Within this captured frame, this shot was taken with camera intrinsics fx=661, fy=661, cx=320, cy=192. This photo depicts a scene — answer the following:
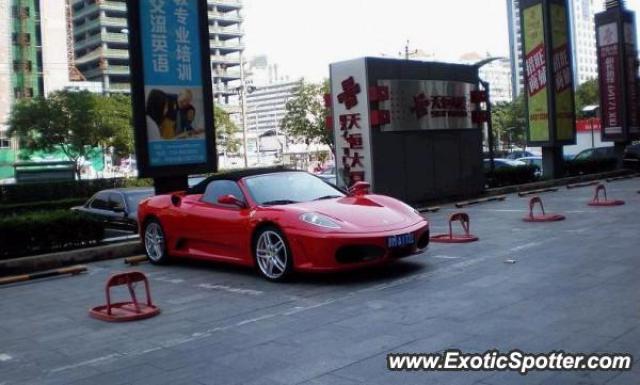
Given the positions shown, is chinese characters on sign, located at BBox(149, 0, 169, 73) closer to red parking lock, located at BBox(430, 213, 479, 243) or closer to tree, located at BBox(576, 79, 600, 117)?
red parking lock, located at BBox(430, 213, 479, 243)

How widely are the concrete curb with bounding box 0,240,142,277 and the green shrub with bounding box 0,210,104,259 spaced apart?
0.24 m

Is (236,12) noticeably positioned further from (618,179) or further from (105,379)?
(105,379)

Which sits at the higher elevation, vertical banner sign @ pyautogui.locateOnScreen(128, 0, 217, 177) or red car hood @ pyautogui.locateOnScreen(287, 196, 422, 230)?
vertical banner sign @ pyautogui.locateOnScreen(128, 0, 217, 177)

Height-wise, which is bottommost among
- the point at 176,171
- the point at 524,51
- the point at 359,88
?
the point at 176,171

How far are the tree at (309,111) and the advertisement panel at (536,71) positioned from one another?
94.4 ft

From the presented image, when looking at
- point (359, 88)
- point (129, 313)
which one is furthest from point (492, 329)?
point (359, 88)

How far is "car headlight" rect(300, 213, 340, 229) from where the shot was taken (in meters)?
7.05

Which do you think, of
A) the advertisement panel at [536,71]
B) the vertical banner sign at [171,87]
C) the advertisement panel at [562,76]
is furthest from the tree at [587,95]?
the vertical banner sign at [171,87]

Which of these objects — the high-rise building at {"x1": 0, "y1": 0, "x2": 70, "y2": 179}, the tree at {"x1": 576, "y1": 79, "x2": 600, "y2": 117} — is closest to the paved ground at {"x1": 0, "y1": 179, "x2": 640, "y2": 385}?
the tree at {"x1": 576, "y1": 79, "x2": 600, "y2": 117}

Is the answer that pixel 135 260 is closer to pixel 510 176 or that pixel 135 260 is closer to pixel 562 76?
pixel 510 176

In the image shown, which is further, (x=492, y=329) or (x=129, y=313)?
(x=129, y=313)

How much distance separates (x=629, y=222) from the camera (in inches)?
A: 416

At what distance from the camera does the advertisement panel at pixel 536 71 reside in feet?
71.6

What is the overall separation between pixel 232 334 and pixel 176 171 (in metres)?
6.17
